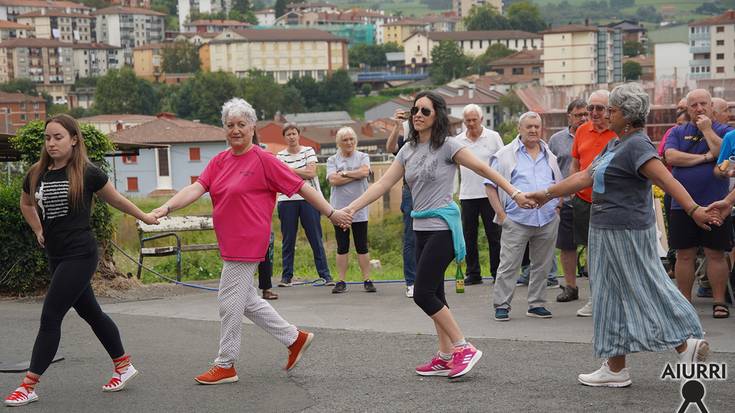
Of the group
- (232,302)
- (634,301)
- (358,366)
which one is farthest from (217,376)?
(634,301)

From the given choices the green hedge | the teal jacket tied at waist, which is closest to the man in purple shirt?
the teal jacket tied at waist

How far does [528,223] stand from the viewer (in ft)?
32.3

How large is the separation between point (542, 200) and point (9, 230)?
20.8 ft

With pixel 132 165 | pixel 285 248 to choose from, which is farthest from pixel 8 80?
pixel 285 248

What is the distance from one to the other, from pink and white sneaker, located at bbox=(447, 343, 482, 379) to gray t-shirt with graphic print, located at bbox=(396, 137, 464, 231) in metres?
0.83

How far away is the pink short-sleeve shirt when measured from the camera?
7.56 meters

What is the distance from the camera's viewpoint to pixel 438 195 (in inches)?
302

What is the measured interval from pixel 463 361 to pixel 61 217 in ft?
9.18

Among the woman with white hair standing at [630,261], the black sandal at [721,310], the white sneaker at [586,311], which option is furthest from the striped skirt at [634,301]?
the white sneaker at [586,311]

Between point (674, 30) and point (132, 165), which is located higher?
point (674, 30)

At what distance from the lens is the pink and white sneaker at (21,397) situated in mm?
7105

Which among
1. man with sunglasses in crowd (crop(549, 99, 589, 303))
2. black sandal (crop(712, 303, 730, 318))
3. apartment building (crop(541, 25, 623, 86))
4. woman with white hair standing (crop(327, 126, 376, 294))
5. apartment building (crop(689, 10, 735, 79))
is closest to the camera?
black sandal (crop(712, 303, 730, 318))

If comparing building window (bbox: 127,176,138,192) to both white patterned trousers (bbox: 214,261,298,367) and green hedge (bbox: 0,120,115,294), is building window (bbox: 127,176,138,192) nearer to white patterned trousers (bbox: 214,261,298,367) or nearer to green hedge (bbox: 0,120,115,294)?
green hedge (bbox: 0,120,115,294)

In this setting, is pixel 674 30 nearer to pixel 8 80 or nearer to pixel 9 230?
pixel 8 80
